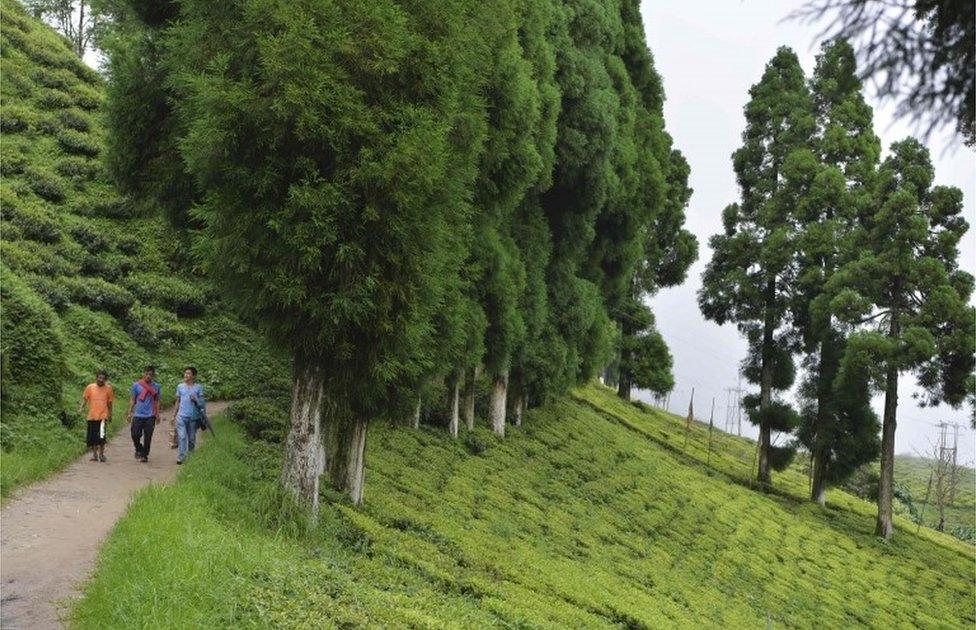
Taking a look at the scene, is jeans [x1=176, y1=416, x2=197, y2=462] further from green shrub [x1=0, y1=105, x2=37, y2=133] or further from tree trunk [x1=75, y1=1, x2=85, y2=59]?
tree trunk [x1=75, y1=1, x2=85, y2=59]

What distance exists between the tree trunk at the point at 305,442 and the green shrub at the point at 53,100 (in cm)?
2539

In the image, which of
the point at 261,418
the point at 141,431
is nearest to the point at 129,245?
the point at 261,418

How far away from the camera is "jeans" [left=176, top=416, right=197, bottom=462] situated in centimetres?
1171

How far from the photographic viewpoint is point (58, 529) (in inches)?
312

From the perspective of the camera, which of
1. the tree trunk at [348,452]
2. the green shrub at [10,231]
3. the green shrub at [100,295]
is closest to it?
the tree trunk at [348,452]

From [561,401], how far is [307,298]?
21595 mm

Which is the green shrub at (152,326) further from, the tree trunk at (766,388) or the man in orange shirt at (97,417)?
the tree trunk at (766,388)

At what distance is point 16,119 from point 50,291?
12673mm

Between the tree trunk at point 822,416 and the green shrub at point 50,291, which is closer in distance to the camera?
the green shrub at point 50,291

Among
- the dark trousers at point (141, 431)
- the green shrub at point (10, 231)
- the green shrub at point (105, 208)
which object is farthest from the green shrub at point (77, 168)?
the dark trousers at point (141, 431)

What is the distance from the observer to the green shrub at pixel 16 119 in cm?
2564

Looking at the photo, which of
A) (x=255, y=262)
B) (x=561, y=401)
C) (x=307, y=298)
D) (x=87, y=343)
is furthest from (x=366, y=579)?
(x=561, y=401)

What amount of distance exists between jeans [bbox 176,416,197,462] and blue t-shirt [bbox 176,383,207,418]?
8 centimetres

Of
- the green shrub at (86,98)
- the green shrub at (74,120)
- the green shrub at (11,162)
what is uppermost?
the green shrub at (86,98)
